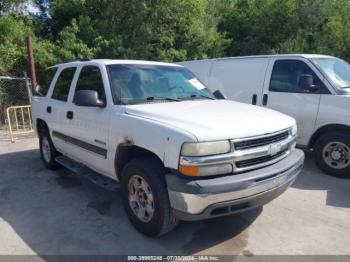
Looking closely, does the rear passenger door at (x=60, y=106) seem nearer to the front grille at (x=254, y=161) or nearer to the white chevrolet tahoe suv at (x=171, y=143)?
the white chevrolet tahoe suv at (x=171, y=143)

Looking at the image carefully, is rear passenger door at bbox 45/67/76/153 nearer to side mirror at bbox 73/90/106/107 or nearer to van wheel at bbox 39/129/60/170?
van wheel at bbox 39/129/60/170

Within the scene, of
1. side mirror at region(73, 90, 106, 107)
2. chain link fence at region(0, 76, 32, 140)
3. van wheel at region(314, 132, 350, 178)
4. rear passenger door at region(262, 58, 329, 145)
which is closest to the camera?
side mirror at region(73, 90, 106, 107)

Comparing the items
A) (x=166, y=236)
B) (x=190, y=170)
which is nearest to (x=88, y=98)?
(x=190, y=170)

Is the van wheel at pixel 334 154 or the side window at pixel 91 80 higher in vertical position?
the side window at pixel 91 80

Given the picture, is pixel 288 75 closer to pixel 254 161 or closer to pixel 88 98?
pixel 254 161

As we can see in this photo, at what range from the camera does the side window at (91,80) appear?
14.3 feet

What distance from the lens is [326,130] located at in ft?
19.2

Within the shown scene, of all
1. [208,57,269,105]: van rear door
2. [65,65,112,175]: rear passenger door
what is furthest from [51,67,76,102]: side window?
[208,57,269,105]: van rear door

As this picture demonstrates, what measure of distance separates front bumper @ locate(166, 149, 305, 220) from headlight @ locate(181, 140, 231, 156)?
0.24 meters

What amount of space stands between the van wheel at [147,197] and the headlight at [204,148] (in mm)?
424

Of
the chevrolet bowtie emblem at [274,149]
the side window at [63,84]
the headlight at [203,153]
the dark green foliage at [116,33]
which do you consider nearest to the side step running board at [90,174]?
the side window at [63,84]

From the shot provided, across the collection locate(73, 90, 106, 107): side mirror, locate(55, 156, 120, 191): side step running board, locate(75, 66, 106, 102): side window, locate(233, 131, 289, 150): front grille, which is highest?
locate(75, 66, 106, 102): side window

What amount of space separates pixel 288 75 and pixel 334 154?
1.63 meters

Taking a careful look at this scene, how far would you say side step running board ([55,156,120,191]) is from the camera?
14.3 ft
